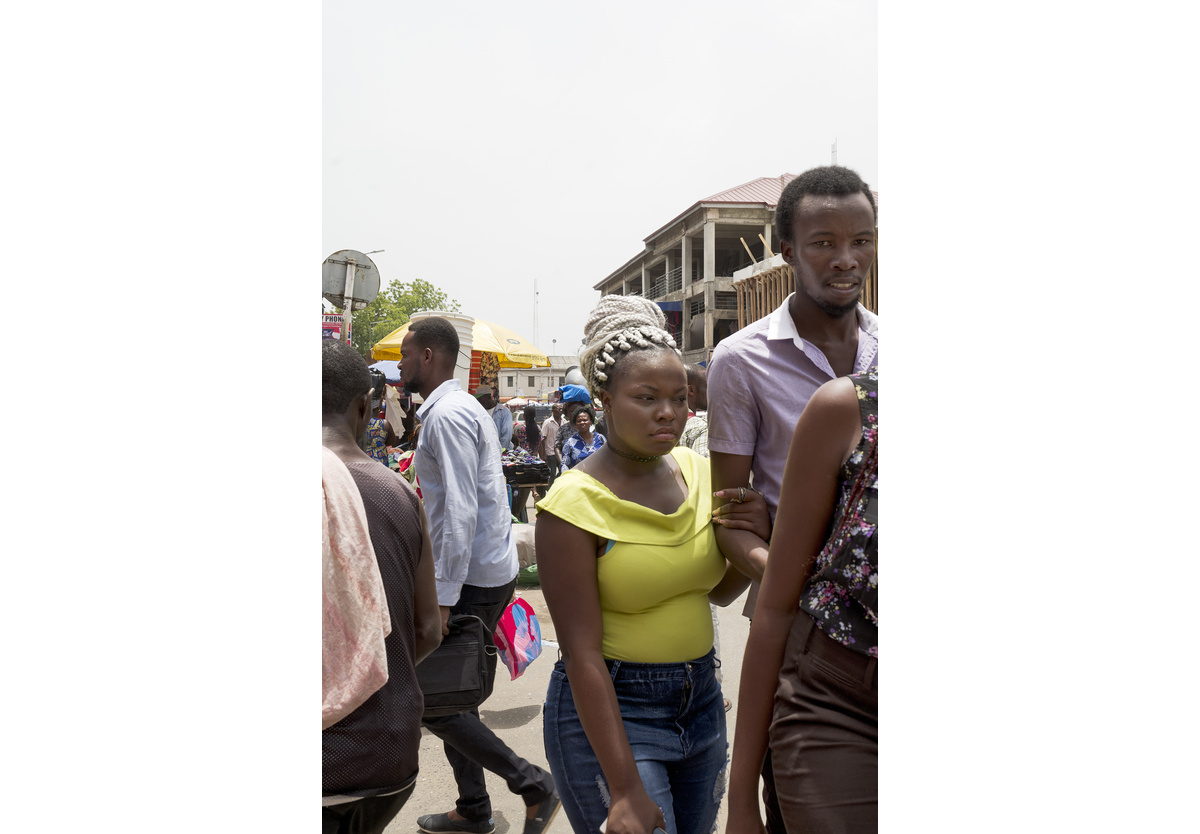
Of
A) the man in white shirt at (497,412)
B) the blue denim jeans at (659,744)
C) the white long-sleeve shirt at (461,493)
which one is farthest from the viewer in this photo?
the man in white shirt at (497,412)

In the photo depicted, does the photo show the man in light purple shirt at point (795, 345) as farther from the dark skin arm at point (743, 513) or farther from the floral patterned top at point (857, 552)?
the floral patterned top at point (857, 552)

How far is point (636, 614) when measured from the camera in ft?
5.87

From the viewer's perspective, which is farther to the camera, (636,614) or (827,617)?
(636,614)

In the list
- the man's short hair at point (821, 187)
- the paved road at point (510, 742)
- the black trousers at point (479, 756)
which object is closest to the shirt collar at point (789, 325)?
the man's short hair at point (821, 187)

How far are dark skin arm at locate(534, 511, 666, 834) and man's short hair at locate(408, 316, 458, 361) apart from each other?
2.01m

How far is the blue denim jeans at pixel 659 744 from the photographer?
1721 mm

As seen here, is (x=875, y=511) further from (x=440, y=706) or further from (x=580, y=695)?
(x=440, y=706)

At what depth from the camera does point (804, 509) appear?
122 cm

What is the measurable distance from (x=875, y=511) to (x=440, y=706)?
192 cm

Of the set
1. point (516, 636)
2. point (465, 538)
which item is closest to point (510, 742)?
point (516, 636)

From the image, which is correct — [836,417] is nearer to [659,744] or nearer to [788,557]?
[788,557]

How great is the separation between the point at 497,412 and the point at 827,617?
816 centimetres

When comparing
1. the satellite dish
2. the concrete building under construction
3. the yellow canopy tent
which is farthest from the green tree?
the satellite dish

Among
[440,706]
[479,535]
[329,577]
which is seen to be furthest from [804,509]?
[479,535]
